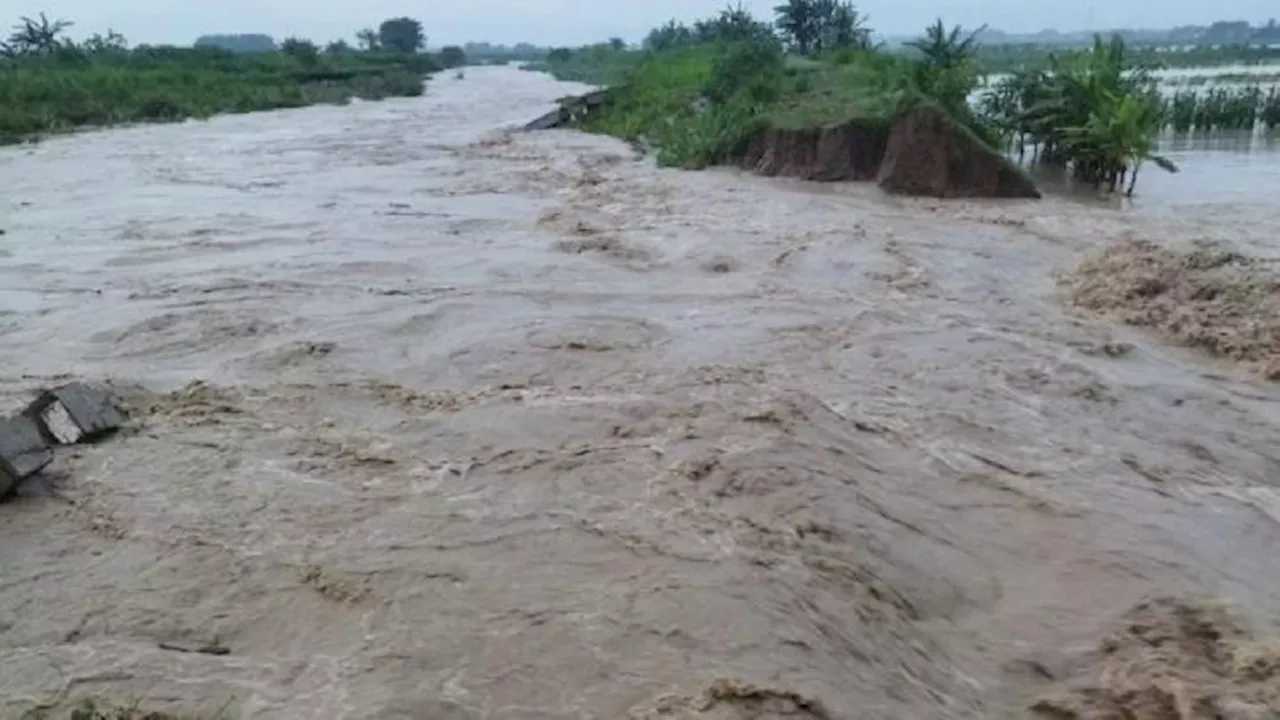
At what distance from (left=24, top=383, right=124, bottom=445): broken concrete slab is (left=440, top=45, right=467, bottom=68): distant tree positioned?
7344 centimetres

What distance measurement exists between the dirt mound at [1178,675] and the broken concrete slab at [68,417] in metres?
4.55

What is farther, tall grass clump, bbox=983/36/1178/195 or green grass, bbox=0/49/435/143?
green grass, bbox=0/49/435/143

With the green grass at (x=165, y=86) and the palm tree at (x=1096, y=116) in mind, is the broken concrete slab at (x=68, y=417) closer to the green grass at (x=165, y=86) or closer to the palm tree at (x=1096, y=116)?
the palm tree at (x=1096, y=116)

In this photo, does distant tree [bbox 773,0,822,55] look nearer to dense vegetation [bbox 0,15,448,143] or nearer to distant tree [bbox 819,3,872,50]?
distant tree [bbox 819,3,872,50]

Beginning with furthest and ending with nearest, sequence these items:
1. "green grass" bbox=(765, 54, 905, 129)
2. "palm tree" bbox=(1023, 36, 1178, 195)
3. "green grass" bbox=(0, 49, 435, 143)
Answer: "green grass" bbox=(0, 49, 435, 143) → "green grass" bbox=(765, 54, 905, 129) → "palm tree" bbox=(1023, 36, 1178, 195)

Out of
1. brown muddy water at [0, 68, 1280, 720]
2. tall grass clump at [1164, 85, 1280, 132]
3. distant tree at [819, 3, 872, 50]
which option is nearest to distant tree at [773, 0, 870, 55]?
distant tree at [819, 3, 872, 50]

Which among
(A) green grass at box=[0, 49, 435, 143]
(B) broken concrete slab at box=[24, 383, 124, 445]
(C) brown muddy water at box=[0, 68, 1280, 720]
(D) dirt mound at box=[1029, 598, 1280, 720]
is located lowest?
(D) dirt mound at box=[1029, 598, 1280, 720]

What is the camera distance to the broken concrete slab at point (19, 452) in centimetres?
503

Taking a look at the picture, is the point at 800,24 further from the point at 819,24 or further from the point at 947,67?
the point at 947,67

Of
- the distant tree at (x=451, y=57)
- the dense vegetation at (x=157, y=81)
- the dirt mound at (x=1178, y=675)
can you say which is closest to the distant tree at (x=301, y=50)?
the dense vegetation at (x=157, y=81)

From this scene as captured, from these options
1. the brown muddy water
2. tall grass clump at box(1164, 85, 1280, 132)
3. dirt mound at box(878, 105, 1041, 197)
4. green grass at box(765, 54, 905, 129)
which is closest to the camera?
the brown muddy water

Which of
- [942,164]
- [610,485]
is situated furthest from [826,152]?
[610,485]

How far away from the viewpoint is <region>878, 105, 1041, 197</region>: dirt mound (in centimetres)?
1385

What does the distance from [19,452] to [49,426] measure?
59cm
